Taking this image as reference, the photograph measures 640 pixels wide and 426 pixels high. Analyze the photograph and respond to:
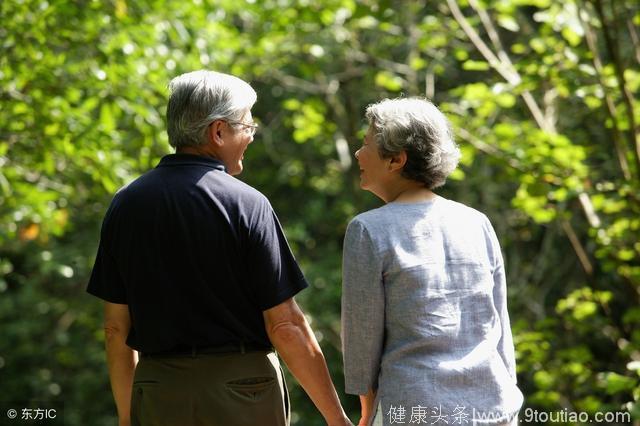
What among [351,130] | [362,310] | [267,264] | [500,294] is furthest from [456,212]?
[351,130]

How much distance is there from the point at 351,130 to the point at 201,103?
21.6 ft

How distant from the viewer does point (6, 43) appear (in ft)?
16.3

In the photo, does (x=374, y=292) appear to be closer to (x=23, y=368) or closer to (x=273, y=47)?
(x=273, y=47)

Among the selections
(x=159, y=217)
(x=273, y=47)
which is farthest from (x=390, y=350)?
(x=273, y=47)

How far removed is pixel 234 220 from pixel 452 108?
3645mm

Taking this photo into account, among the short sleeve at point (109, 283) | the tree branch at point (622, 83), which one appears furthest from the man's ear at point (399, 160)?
the tree branch at point (622, 83)

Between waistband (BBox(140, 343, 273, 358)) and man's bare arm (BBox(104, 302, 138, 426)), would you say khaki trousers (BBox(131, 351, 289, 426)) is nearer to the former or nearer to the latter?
waistband (BBox(140, 343, 273, 358))

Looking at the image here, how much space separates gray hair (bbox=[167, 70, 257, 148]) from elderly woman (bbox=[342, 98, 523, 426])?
37 centimetres

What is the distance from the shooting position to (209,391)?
7.79ft

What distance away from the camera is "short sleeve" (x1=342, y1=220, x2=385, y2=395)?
235 centimetres

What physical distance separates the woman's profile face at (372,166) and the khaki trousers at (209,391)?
0.53 metres

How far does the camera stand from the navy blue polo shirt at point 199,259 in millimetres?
2373

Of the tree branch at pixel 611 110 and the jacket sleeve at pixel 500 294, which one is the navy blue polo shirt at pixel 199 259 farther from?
the tree branch at pixel 611 110

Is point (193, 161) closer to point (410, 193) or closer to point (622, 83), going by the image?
point (410, 193)
